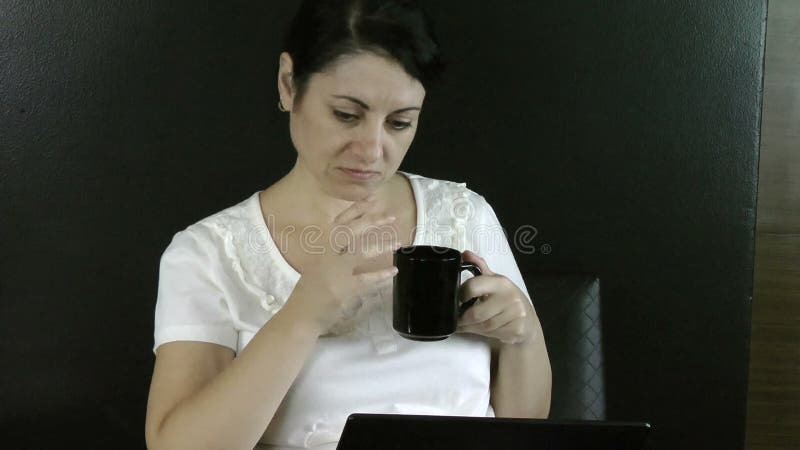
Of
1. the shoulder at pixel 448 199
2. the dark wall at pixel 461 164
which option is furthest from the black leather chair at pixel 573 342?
the shoulder at pixel 448 199

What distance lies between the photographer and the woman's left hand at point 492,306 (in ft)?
3.70

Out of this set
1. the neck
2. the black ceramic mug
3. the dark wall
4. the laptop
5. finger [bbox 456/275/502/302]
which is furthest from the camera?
the dark wall

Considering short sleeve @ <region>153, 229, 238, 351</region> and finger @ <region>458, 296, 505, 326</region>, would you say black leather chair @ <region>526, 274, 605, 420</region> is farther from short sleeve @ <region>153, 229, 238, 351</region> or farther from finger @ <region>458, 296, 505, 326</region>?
short sleeve @ <region>153, 229, 238, 351</region>

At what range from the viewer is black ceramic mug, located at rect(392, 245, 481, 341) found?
101 cm

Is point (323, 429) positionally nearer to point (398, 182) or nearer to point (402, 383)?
point (402, 383)

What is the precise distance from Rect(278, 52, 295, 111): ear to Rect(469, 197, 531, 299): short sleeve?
37cm

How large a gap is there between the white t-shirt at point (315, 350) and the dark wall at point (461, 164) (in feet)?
0.92

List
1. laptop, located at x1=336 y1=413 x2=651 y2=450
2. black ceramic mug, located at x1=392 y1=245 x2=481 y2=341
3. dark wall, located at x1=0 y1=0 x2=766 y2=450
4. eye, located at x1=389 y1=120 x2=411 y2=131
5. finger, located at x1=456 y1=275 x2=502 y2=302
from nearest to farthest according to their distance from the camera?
laptop, located at x1=336 y1=413 x2=651 y2=450 < black ceramic mug, located at x1=392 y1=245 x2=481 y2=341 < finger, located at x1=456 y1=275 x2=502 y2=302 < eye, located at x1=389 y1=120 x2=411 y2=131 < dark wall, located at x1=0 y1=0 x2=766 y2=450

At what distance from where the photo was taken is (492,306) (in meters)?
1.15

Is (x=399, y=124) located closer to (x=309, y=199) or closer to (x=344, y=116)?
(x=344, y=116)

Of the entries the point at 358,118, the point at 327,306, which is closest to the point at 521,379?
the point at 327,306

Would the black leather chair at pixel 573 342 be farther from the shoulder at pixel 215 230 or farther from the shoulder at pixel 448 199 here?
the shoulder at pixel 215 230

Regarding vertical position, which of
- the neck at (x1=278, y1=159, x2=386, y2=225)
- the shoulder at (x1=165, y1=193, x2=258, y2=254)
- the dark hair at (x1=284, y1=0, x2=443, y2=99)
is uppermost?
the dark hair at (x1=284, y1=0, x2=443, y2=99)

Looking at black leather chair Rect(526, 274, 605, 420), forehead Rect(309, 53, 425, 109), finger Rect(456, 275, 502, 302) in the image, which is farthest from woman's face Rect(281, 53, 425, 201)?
black leather chair Rect(526, 274, 605, 420)
